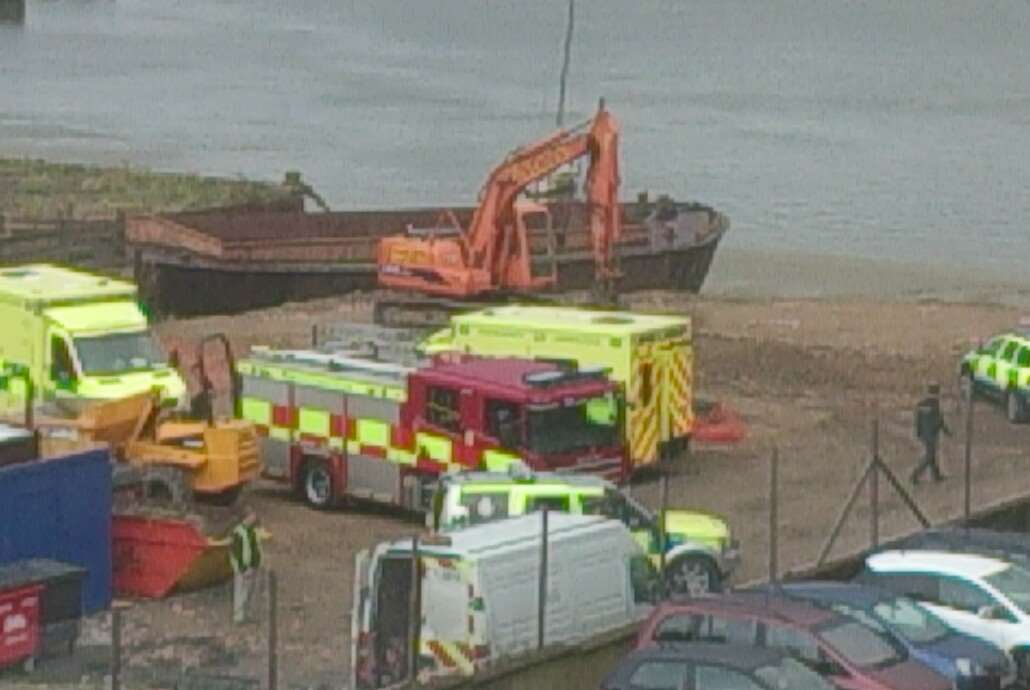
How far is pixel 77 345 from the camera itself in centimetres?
2914

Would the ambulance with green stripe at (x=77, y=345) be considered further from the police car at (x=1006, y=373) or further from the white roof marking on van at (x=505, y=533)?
the police car at (x=1006, y=373)

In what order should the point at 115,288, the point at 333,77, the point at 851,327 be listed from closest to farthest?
the point at 115,288, the point at 851,327, the point at 333,77

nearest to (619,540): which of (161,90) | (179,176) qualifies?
(179,176)

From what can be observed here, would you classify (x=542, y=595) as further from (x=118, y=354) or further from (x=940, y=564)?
(x=118, y=354)

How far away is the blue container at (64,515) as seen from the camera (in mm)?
21703

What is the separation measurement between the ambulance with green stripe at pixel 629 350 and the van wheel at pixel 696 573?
5.35 metres

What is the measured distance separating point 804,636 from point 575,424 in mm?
9706

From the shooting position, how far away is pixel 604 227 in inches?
1610

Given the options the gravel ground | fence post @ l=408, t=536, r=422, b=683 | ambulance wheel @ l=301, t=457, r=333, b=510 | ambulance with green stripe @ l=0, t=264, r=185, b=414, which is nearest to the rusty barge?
the gravel ground

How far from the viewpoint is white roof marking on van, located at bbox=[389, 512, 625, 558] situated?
62.3ft

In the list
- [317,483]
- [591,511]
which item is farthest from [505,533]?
[317,483]

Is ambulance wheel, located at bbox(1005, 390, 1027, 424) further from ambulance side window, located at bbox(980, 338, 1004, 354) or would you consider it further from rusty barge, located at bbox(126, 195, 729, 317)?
rusty barge, located at bbox(126, 195, 729, 317)

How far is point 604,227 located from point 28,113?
75.2m

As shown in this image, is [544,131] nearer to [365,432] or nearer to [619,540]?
[365,432]
